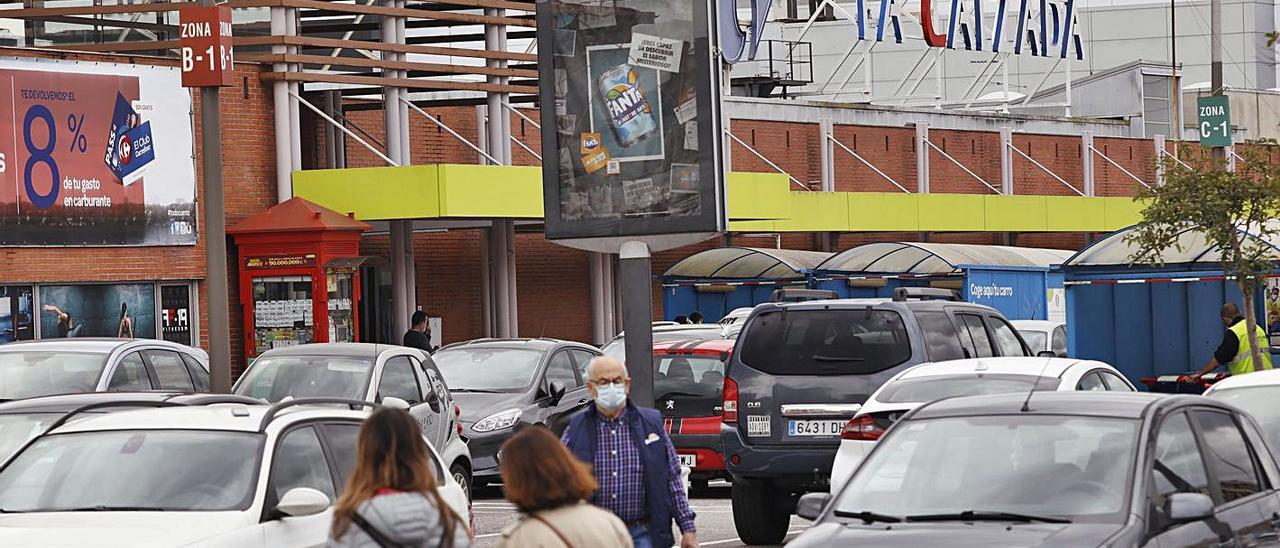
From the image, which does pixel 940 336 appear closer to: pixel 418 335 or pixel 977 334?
pixel 977 334

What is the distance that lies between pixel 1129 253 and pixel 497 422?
446 inches

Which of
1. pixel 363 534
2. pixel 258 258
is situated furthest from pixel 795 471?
pixel 258 258

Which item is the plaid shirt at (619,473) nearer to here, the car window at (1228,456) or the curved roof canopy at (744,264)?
the car window at (1228,456)

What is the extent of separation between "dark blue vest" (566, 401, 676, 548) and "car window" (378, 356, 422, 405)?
781cm

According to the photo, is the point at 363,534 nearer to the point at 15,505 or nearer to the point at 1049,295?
the point at 15,505

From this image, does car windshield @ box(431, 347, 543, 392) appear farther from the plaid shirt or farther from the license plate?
the plaid shirt

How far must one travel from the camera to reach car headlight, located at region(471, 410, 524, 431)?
18344 mm

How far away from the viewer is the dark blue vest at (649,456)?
853 cm

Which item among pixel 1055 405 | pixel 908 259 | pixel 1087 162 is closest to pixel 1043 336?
pixel 908 259

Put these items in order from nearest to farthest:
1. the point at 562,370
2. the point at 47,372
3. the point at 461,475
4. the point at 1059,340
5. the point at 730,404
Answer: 1. the point at 730,404
2. the point at 461,475
3. the point at 47,372
4. the point at 562,370
5. the point at 1059,340

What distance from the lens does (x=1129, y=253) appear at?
26.4m

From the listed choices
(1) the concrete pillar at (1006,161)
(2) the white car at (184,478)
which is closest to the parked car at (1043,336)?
(2) the white car at (184,478)

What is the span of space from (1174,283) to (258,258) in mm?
12898

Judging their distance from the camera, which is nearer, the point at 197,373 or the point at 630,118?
the point at 630,118
